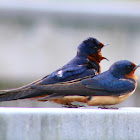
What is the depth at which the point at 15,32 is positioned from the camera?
303 inches

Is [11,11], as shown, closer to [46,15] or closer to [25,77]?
[46,15]

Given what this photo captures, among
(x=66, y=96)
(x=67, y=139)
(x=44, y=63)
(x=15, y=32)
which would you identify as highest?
(x=15, y=32)

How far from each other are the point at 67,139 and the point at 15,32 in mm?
4431

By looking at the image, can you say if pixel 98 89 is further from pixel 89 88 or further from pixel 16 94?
pixel 16 94

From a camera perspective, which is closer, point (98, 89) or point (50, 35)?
point (98, 89)

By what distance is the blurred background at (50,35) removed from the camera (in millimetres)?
7590

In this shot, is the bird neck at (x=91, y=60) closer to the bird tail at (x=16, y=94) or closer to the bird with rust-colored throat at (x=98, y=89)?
the bird with rust-colored throat at (x=98, y=89)

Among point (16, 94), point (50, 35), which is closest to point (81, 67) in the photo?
point (16, 94)

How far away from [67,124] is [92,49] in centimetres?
131

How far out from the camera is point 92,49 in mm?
4656

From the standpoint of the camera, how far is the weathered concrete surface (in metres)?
3.38

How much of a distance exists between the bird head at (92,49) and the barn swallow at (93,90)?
0.23 meters

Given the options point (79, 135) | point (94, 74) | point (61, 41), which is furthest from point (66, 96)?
point (61, 41)

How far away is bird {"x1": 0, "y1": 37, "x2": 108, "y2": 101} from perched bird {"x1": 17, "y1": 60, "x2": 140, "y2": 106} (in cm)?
7
